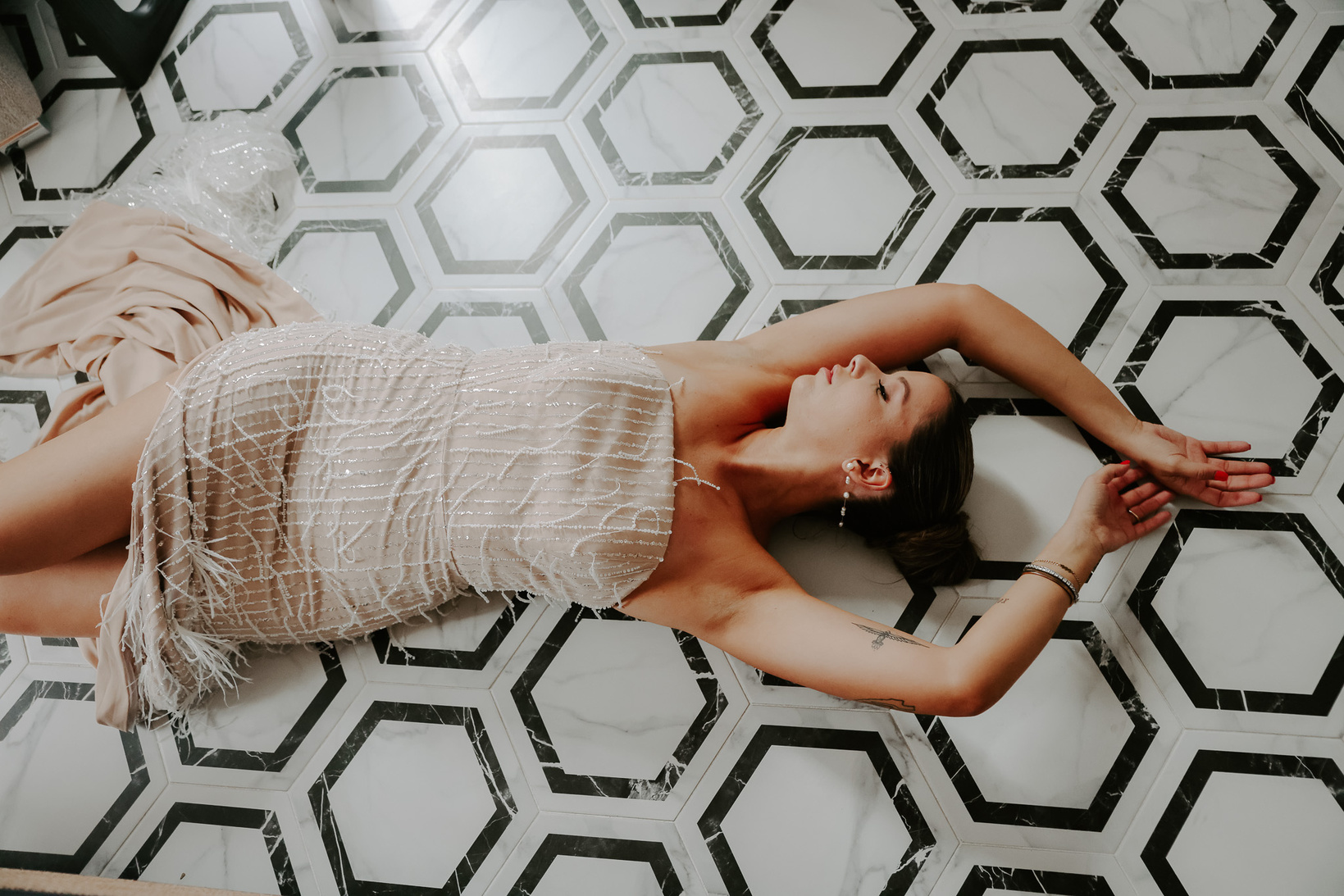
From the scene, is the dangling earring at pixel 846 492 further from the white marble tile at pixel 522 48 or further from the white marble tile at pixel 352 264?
the white marble tile at pixel 522 48

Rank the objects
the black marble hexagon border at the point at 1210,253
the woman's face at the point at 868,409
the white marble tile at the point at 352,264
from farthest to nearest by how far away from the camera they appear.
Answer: the white marble tile at the point at 352,264, the black marble hexagon border at the point at 1210,253, the woman's face at the point at 868,409

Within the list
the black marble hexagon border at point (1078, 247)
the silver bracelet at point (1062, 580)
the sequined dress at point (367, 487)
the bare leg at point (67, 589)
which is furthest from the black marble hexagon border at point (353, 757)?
the black marble hexagon border at point (1078, 247)

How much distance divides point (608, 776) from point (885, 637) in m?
0.62

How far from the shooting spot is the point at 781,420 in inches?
56.8

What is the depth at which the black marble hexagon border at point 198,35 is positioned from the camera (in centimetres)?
183

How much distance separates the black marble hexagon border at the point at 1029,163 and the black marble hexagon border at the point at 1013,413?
0.53 meters

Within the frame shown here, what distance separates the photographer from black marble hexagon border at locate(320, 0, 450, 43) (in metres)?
1.84

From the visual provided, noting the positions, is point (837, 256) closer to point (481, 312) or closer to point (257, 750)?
point (481, 312)

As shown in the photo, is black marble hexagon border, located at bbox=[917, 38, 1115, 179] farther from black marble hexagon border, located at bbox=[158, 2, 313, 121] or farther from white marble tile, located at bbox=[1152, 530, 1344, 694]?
black marble hexagon border, located at bbox=[158, 2, 313, 121]

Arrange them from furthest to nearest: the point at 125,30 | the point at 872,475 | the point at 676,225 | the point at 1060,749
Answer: the point at 125,30 → the point at 676,225 → the point at 1060,749 → the point at 872,475

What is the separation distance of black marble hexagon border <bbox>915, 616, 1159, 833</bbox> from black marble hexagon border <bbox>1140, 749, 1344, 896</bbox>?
0.08 metres

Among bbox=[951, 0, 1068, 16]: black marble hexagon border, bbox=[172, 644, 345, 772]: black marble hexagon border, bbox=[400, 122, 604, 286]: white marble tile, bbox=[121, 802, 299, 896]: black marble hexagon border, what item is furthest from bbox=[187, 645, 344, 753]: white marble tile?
bbox=[951, 0, 1068, 16]: black marble hexagon border

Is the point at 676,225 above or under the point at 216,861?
above

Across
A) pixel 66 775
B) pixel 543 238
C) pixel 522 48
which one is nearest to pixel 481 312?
pixel 543 238
